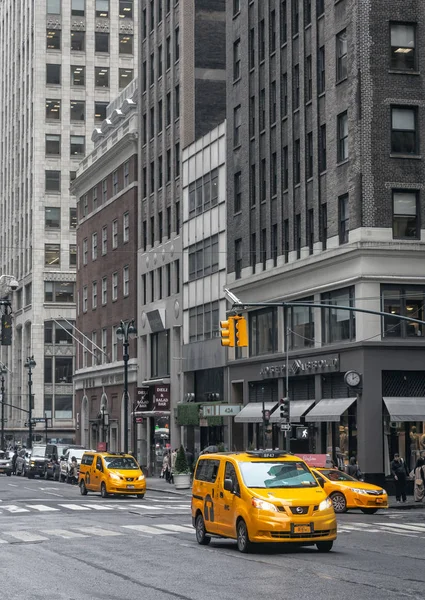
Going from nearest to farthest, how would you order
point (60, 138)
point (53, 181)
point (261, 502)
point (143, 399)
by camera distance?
point (261, 502), point (143, 399), point (60, 138), point (53, 181)

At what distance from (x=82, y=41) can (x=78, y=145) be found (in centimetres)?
1059

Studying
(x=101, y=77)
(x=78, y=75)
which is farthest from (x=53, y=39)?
(x=101, y=77)

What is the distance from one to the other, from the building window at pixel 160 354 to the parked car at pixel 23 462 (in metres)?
9.61

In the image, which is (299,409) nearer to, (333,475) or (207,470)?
(333,475)

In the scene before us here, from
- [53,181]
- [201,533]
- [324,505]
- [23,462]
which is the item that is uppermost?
[53,181]

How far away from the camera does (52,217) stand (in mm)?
116375

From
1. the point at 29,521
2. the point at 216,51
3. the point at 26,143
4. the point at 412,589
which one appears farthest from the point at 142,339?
the point at 412,589

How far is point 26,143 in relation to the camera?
12144cm

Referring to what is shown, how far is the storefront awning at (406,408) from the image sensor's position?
149 feet

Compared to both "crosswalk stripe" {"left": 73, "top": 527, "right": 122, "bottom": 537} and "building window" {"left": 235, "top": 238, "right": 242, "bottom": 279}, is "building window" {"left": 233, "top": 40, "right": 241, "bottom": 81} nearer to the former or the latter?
"building window" {"left": 235, "top": 238, "right": 242, "bottom": 279}

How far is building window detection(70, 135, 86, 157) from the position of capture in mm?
116375

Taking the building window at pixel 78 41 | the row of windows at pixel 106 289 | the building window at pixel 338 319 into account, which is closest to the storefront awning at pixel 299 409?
the building window at pixel 338 319

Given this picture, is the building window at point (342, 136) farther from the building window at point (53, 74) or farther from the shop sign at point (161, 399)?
the building window at point (53, 74)

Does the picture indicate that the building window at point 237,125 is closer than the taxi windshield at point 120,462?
No
